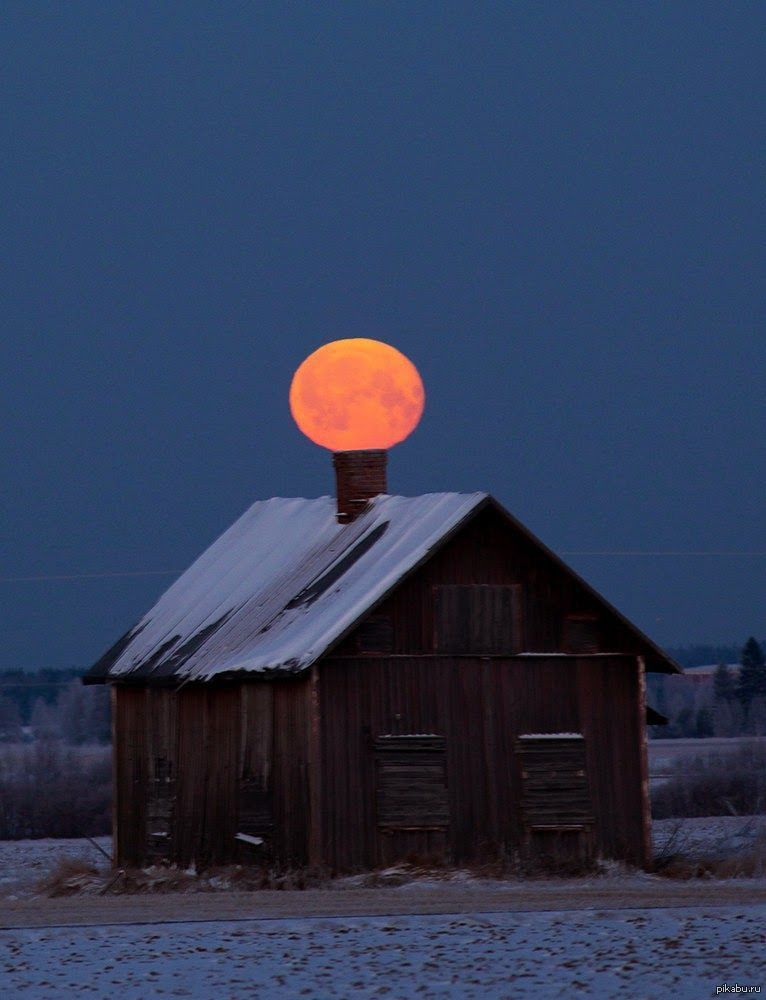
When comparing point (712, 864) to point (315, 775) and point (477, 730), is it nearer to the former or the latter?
point (477, 730)

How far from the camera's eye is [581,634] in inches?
1074

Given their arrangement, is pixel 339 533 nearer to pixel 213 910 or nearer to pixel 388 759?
pixel 388 759

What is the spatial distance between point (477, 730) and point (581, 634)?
6.74ft

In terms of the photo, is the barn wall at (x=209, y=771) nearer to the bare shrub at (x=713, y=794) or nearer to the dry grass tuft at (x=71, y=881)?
the dry grass tuft at (x=71, y=881)

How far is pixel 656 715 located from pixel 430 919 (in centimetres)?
1137

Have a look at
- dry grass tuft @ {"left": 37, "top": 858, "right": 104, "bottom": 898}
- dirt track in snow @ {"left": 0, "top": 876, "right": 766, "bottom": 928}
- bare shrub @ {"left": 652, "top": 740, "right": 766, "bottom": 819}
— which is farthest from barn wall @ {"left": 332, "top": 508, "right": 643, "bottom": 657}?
bare shrub @ {"left": 652, "top": 740, "right": 766, "bottom": 819}

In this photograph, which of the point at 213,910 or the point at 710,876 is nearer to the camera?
the point at 213,910

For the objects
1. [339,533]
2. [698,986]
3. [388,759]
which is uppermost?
[339,533]

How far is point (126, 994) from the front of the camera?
16188 millimetres

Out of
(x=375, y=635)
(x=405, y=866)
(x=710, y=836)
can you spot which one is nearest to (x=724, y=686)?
(x=710, y=836)

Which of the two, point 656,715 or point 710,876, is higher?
point 656,715

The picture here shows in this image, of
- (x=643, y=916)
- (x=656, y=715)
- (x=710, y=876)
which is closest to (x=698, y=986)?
(x=643, y=916)

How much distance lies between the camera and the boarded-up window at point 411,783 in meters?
26.0

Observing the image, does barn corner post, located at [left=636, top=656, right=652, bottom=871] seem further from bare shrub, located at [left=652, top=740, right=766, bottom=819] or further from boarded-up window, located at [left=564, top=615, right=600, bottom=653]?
bare shrub, located at [left=652, top=740, right=766, bottom=819]
